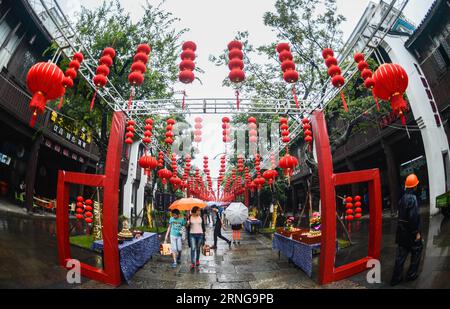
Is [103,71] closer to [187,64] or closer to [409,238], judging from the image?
[187,64]

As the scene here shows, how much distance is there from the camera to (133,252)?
645 centimetres

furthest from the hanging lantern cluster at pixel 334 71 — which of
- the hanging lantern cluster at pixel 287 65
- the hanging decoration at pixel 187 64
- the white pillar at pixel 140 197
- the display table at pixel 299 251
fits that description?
the white pillar at pixel 140 197

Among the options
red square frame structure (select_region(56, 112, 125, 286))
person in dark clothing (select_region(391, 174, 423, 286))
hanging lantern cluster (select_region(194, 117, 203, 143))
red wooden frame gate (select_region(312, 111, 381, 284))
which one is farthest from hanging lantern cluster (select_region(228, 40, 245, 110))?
hanging lantern cluster (select_region(194, 117, 203, 143))

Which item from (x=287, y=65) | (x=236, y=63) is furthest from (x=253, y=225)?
(x=236, y=63)

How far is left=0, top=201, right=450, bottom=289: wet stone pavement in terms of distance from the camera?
16.6 ft

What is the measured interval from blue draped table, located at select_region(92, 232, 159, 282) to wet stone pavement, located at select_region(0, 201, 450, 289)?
22 centimetres

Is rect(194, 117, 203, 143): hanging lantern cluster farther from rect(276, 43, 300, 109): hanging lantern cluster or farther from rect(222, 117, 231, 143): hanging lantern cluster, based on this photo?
rect(276, 43, 300, 109): hanging lantern cluster

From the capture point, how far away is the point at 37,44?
13508 millimetres

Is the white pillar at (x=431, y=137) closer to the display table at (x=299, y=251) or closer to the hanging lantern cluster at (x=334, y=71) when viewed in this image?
the display table at (x=299, y=251)

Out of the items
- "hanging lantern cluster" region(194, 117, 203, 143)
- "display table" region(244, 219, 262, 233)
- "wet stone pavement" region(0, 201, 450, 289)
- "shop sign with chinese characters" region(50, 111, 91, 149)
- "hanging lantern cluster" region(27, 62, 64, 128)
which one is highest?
"shop sign with chinese characters" region(50, 111, 91, 149)

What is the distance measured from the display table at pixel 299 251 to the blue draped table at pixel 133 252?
439 cm

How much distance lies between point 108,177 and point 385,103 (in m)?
12.1
